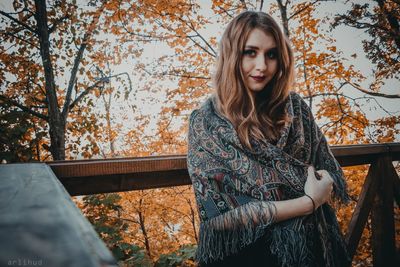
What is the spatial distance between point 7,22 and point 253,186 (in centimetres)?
671

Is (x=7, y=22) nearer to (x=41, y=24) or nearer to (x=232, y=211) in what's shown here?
(x=41, y=24)

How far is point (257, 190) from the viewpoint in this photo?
49.1 inches

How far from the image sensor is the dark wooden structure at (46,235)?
0.20m

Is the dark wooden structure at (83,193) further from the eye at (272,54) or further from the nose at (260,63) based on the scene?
the eye at (272,54)

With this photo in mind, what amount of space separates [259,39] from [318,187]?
34.8 inches

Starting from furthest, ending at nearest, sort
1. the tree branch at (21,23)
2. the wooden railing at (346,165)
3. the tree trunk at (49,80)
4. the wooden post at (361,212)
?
the tree trunk at (49,80), the tree branch at (21,23), the wooden post at (361,212), the wooden railing at (346,165)

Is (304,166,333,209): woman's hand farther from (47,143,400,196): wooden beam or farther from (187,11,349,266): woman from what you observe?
(47,143,400,196): wooden beam

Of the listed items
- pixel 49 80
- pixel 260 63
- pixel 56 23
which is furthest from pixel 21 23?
pixel 260 63

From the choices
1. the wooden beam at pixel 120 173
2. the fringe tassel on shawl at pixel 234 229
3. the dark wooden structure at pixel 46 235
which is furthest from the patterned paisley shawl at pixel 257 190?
the dark wooden structure at pixel 46 235

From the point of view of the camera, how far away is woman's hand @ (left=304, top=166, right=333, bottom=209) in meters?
1.27

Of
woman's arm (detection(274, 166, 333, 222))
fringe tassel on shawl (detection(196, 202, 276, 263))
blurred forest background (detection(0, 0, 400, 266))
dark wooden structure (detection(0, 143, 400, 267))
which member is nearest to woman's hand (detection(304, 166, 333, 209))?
woman's arm (detection(274, 166, 333, 222))

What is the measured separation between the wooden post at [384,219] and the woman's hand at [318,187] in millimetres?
1112

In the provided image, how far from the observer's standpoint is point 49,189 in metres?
0.45

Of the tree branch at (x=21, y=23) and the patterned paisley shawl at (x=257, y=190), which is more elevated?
the tree branch at (x=21, y=23)
